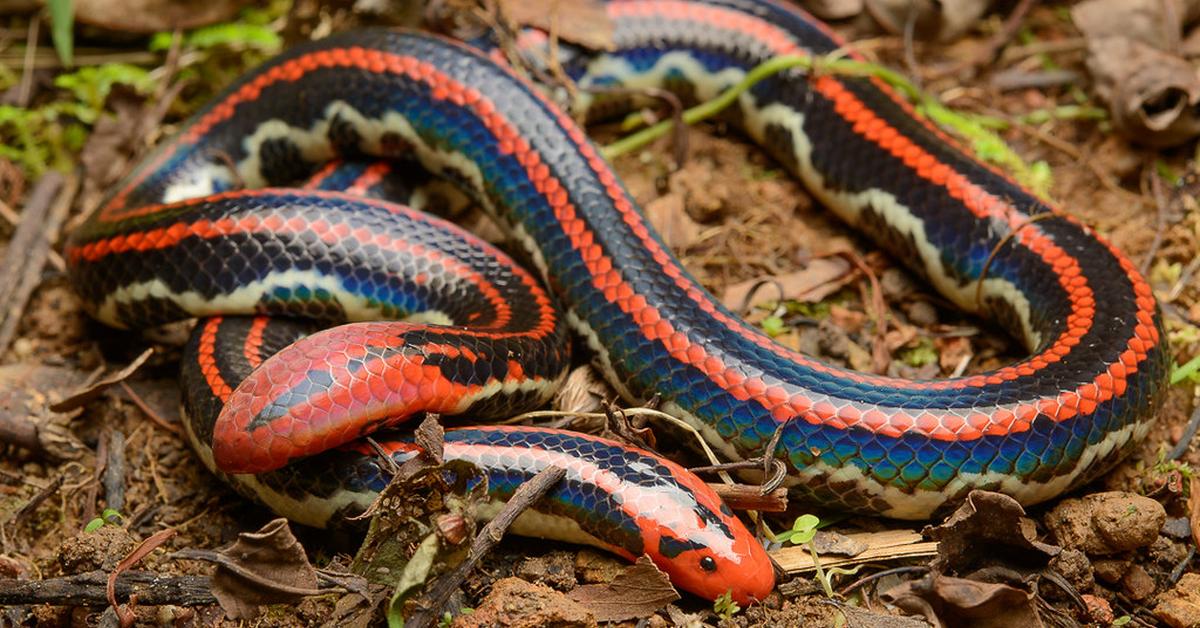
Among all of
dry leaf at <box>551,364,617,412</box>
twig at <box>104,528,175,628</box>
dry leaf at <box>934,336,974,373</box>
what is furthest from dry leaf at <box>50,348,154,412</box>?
dry leaf at <box>934,336,974,373</box>

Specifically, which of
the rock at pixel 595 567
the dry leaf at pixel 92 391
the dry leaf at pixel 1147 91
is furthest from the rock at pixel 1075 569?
the dry leaf at pixel 92 391

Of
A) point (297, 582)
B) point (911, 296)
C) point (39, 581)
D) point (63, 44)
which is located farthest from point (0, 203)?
point (911, 296)

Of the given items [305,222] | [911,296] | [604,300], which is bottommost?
[911,296]

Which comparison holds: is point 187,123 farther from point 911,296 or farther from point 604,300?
point 911,296

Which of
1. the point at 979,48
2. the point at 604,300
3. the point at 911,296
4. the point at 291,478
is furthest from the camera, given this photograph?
the point at 979,48

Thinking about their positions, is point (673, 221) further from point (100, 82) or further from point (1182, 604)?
point (100, 82)

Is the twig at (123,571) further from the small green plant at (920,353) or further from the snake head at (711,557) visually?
the small green plant at (920,353)

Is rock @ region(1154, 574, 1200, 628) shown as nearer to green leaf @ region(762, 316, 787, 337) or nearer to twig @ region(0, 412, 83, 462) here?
green leaf @ region(762, 316, 787, 337)
